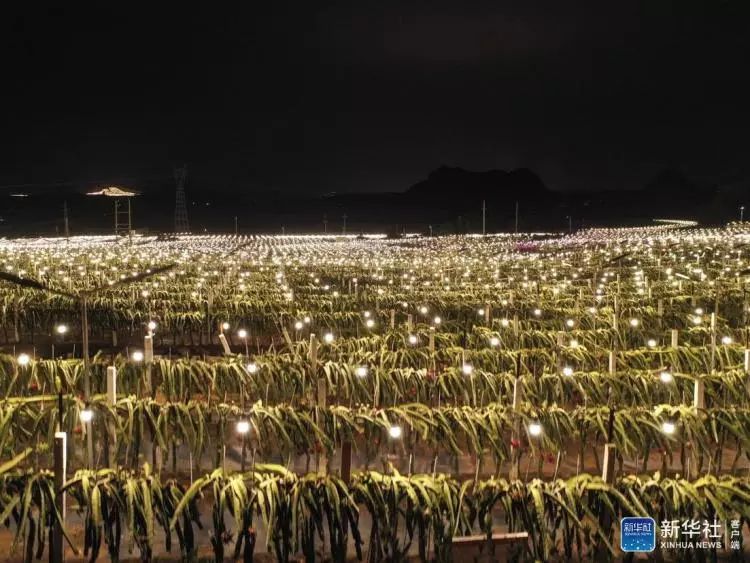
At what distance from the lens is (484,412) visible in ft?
19.3

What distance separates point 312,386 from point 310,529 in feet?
8.76

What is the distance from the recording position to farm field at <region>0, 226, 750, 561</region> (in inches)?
175

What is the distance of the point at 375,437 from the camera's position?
592 cm

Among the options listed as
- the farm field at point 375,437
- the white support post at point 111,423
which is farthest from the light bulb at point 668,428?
the white support post at point 111,423

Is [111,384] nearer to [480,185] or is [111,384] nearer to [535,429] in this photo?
[535,429]

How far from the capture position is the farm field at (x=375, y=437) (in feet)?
14.6

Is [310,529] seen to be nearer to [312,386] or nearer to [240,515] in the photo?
[240,515]

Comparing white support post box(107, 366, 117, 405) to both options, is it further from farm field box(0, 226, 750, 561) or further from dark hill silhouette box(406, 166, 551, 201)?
dark hill silhouette box(406, 166, 551, 201)

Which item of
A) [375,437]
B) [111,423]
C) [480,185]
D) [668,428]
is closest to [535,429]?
[668,428]

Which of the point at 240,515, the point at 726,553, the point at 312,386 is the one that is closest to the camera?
the point at 240,515

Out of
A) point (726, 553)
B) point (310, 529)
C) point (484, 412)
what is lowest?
point (726, 553)

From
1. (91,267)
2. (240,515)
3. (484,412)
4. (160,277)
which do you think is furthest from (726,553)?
(91,267)

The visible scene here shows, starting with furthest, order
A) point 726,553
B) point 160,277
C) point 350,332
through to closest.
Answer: point 160,277, point 350,332, point 726,553

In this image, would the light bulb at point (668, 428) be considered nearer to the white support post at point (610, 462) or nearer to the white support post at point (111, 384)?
the white support post at point (610, 462)
